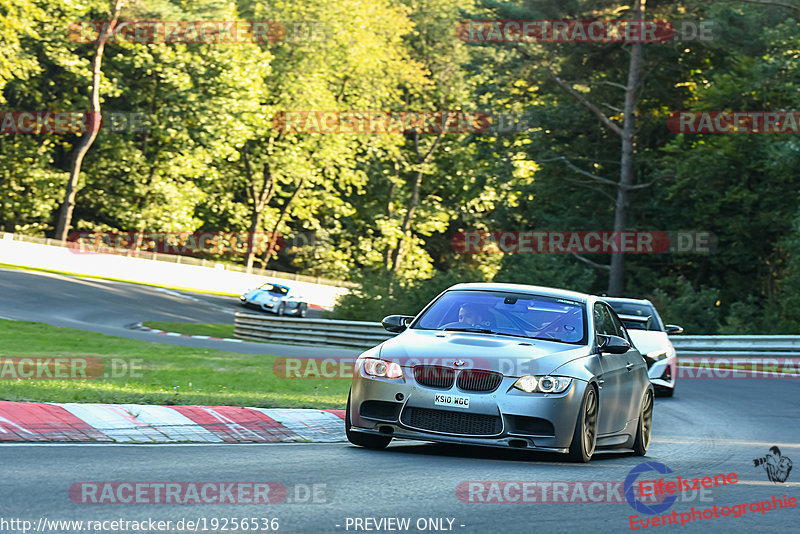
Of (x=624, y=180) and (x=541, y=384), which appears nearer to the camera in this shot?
(x=541, y=384)

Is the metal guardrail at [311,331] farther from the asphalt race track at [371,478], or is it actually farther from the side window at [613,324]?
the asphalt race track at [371,478]

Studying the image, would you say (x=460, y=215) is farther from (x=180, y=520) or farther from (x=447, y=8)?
(x=180, y=520)

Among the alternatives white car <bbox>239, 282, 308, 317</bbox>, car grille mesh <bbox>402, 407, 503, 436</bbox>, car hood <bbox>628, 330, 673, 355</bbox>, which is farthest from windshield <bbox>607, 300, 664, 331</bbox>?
white car <bbox>239, 282, 308, 317</bbox>

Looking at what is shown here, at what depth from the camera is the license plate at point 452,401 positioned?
28.8 feet

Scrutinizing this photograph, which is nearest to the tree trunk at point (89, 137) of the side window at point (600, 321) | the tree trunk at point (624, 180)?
the tree trunk at point (624, 180)

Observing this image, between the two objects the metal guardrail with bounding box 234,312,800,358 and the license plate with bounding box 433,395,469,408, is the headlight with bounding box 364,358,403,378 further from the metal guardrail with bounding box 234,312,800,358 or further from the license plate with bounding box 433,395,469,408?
the metal guardrail with bounding box 234,312,800,358

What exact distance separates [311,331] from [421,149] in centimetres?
4319

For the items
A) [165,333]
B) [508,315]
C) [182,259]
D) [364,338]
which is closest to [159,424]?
[508,315]

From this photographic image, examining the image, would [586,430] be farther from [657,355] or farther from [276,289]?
[276,289]

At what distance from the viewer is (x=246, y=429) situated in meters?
10.3

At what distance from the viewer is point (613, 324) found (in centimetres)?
1109

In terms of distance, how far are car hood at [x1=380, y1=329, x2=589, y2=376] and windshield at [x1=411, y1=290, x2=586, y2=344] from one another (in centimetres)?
27

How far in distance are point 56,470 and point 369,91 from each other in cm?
6155

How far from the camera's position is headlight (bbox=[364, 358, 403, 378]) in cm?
905
